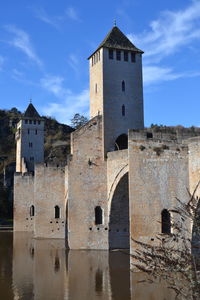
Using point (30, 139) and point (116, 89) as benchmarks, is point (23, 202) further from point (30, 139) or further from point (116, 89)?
point (116, 89)

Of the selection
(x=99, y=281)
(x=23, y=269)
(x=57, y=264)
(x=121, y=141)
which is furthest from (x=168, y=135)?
(x=23, y=269)

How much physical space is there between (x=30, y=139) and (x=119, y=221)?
1186 inches

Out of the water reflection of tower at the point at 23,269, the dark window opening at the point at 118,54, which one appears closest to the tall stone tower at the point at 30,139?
the water reflection of tower at the point at 23,269

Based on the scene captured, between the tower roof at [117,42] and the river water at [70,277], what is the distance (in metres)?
11.9

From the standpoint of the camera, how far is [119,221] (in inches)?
865

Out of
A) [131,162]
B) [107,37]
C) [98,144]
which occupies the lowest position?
[131,162]

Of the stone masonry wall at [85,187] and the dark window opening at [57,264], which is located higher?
the stone masonry wall at [85,187]

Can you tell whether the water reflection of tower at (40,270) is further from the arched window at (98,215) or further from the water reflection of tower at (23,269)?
the arched window at (98,215)

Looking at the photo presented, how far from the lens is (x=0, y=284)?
13961 millimetres

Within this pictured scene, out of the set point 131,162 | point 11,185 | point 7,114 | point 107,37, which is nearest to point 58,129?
point 7,114

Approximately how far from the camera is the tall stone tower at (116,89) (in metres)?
22.5

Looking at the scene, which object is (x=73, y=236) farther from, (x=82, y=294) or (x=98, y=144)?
(x=82, y=294)

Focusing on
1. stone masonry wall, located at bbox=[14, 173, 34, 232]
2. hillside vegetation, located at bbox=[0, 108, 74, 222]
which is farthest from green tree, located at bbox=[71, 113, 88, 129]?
stone masonry wall, located at bbox=[14, 173, 34, 232]

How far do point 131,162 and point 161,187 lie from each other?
1609 mm
